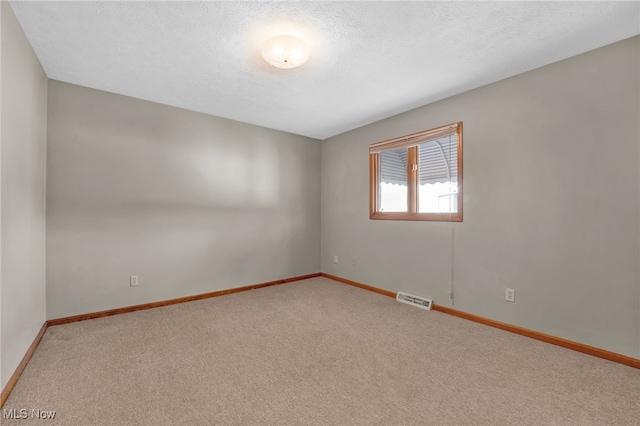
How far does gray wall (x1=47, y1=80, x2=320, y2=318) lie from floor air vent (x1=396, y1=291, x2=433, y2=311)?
1687 millimetres

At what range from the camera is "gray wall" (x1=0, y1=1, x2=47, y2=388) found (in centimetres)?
170

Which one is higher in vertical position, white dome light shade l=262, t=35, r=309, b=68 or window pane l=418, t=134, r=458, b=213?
white dome light shade l=262, t=35, r=309, b=68

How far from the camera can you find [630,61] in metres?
2.08

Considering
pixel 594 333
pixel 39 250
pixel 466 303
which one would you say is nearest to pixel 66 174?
pixel 39 250

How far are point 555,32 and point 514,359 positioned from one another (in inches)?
93.2

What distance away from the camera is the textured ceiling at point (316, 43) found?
5.90 feet

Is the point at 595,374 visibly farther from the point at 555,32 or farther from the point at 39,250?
the point at 39,250

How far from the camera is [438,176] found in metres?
3.34

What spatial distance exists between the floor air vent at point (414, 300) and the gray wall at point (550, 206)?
3.0 inches

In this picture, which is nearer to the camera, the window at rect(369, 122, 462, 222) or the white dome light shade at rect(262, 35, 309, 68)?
the white dome light shade at rect(262, 35, 309, 68)

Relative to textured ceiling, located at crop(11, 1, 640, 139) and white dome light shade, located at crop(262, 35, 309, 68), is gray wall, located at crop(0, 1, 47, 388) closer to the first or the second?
textured ceiling, located at crop(11, 1, 640, 139)

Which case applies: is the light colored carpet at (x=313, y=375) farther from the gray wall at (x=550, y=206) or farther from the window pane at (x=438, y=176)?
the window pane at (x=438, y=176)

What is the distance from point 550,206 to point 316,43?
235 cm

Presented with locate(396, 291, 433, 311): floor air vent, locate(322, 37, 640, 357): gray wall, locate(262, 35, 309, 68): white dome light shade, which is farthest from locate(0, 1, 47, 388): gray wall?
locate(322, 37, 640, 357): gray wall
